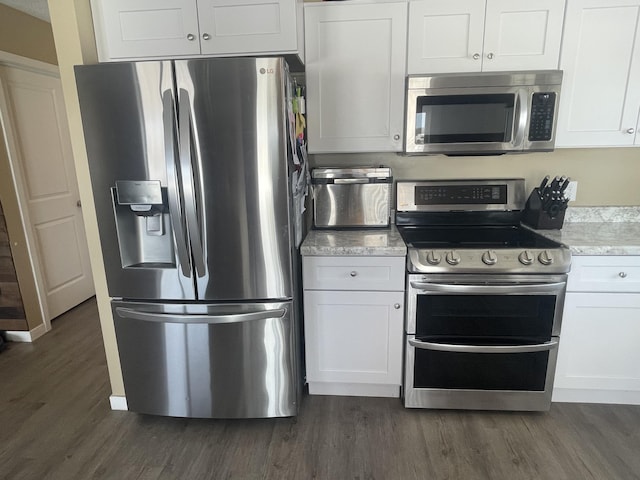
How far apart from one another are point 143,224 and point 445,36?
5.72ft

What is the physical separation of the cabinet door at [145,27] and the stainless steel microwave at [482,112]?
1.11m

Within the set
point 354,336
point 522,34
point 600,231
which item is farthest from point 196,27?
point 600,231

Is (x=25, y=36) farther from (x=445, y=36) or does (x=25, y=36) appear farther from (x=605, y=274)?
(x=605, y=274)

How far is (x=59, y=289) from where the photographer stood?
328 cm

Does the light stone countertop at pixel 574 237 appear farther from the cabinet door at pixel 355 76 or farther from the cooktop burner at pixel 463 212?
the cabinet door at pixel 355 76

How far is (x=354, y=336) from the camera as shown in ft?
6.62

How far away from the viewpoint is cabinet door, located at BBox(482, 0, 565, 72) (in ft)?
6.08

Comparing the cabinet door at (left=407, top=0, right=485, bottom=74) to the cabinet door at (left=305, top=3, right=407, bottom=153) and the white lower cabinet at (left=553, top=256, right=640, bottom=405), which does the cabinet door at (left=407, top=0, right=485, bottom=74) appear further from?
the white lower cabinet at (left=553, top=256, right=640, bottom=405)

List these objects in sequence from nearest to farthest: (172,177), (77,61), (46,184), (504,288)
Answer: (172,177) → (77,61) → (504,288) → (46,184)

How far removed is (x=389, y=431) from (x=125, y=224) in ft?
5.36

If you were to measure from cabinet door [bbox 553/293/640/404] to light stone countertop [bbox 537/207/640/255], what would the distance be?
0.78 feet

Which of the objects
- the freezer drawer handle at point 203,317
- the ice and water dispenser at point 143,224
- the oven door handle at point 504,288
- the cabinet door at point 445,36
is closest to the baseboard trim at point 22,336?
the freezer drawer handle at point 203,317

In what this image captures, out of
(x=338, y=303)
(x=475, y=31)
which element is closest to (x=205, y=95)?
(x=338, y=303)

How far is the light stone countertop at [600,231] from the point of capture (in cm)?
180
